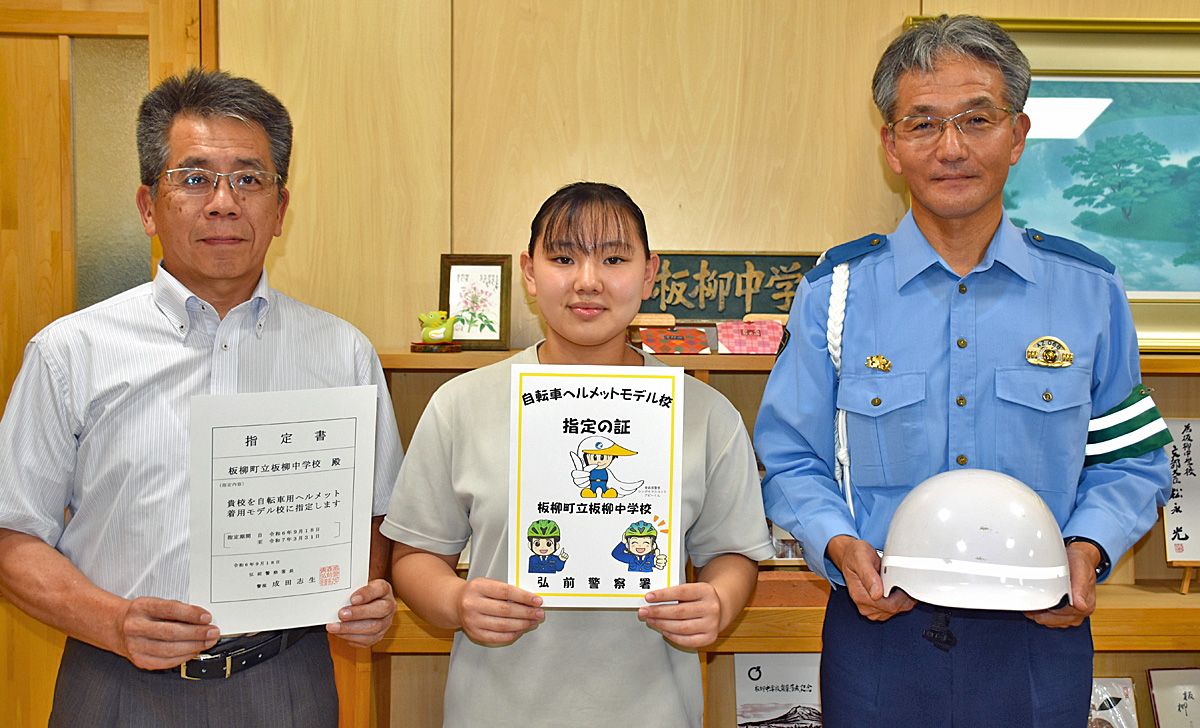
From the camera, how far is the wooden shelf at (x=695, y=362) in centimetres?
252

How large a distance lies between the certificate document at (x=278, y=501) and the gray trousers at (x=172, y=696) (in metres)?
0.18

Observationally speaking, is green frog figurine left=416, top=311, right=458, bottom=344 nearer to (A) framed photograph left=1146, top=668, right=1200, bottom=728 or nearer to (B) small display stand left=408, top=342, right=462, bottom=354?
(B) small display stand left=408, top=342, right=462, bottom=354

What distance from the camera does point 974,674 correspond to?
1.54 meters

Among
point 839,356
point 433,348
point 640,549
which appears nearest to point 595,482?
point 640,549

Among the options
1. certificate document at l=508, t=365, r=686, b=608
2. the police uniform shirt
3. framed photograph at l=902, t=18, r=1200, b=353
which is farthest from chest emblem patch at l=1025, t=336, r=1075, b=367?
framed photograph at l=902, t=18, r=1200, b=353

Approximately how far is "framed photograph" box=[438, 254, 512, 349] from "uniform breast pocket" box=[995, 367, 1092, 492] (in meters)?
1.42

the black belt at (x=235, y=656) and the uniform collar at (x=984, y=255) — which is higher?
the uniform collar at (x=984, y=255)

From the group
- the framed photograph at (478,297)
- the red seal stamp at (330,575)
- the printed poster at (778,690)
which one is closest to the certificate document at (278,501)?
the red seal stamp at (330,575)

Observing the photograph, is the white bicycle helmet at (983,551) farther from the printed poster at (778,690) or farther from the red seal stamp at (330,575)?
the printed poster at (778,690)

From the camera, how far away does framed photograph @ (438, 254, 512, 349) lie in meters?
2.65

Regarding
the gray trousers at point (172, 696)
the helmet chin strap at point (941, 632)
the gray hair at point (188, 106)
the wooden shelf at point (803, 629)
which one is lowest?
the wooden shelf at point (803, 629)

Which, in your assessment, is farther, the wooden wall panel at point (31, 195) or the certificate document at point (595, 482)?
the wooden wall panel at point (31, 195)

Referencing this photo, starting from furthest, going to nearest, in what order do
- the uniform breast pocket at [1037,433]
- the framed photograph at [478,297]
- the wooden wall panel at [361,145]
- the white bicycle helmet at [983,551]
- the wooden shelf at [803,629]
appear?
the wooden wall panel at [361,145]
the framed photograph at [478,297]
the wooden shelf at [803,629]
the uniform breast pocket at [1037,433]
the white bicycle helmet at [983,551]

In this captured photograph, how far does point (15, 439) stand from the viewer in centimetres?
152
